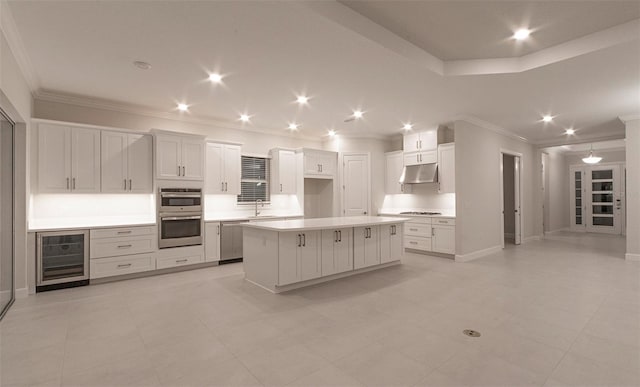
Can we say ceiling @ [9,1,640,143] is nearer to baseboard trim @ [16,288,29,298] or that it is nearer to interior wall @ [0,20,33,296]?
interior wall @ [0,20,33,296]

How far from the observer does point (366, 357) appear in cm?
234

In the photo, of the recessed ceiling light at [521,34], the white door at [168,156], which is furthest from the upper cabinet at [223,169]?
the recessed ceiling light at [521,34]

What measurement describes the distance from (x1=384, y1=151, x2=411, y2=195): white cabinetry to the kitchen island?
244 cm

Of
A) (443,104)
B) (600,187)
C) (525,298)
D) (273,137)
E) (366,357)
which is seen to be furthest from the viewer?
(600,187)

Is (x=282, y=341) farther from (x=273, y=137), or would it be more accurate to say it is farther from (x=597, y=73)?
(x=273, y=137)

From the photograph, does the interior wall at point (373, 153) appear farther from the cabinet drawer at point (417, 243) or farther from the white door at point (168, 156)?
the white door at point (168, 156)

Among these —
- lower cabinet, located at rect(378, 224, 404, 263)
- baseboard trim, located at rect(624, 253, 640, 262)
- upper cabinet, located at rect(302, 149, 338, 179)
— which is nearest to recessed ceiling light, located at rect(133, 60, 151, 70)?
upper cabinet, located at rect(302, 149, 338, 179)

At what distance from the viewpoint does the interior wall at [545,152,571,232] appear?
32.0 feet

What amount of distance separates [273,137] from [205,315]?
186 inches

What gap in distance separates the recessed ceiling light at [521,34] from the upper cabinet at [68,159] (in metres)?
5.66

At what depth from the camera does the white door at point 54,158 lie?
14.1 ft

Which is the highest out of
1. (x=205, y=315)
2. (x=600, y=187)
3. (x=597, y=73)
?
(x=597, y=73)

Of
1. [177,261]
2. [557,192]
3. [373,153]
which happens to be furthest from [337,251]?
[557,192]

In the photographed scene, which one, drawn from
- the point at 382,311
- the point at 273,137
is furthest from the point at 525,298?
the point at 273,137
